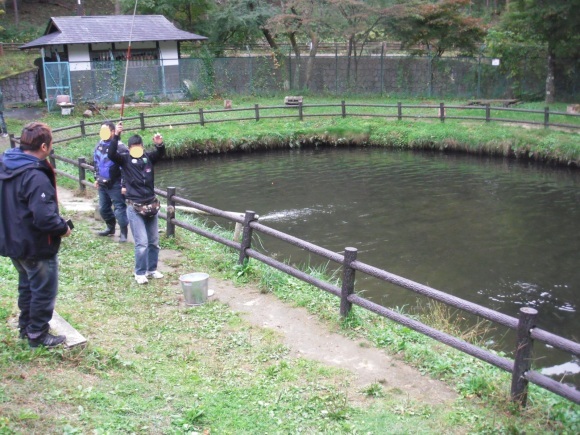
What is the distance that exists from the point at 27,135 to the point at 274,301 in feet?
12.4

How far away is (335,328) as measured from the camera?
7.01 meters

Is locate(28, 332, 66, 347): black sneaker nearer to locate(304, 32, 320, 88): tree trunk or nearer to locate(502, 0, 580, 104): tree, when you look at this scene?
locate(502, 0, 580, 104): tree

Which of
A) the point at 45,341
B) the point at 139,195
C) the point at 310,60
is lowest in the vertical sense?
the point at 45,341

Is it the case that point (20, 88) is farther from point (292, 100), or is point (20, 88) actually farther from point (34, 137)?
point (34, 137)

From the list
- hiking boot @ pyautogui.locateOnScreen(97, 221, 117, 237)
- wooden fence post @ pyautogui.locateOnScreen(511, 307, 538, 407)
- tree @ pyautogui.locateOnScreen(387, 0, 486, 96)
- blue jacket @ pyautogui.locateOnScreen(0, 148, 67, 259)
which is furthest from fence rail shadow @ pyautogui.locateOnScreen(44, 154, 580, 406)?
tree @ pyautogui.locateOnScreen(387, 0, 486, 96)

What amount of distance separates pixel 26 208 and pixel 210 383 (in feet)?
7.19

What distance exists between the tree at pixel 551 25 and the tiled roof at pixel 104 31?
1445 centimetres

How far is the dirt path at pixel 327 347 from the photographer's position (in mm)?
5738

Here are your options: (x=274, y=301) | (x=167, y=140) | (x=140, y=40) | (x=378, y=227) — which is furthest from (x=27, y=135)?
(x=140, y=40)

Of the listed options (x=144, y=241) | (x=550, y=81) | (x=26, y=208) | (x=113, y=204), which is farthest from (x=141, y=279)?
(x=550, y=81)

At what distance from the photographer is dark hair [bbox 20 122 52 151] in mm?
5129

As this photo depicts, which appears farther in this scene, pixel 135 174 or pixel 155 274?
pixel 155 274

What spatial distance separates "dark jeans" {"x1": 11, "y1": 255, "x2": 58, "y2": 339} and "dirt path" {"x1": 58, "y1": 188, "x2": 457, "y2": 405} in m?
2.45

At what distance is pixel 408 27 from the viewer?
28.6 metres
